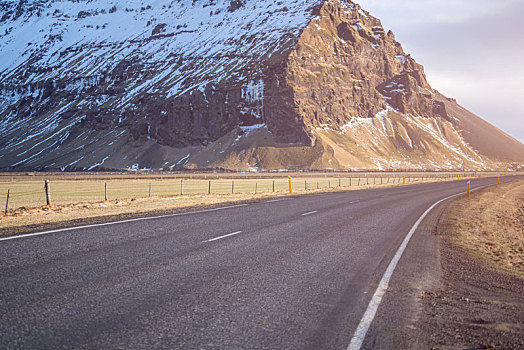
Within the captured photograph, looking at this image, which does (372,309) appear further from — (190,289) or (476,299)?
(190,289)

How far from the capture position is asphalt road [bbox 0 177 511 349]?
4.41 meters

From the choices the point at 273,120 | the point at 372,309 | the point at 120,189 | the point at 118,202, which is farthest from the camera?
the point at 273,120

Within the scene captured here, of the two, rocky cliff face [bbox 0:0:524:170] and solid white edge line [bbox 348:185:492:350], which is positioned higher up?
rocky cliff face [bbox 0:0:524:170]

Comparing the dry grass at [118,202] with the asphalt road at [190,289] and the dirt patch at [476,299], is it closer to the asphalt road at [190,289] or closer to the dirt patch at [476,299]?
the asphalt road at [190,289]

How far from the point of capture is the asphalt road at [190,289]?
4.41 m

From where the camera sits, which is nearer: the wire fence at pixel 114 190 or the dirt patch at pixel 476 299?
the dirt patch at pixel 476 299

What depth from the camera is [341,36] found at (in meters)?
192

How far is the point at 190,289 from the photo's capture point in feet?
19.9

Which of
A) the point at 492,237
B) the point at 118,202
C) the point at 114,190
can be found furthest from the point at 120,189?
the point at 492,237

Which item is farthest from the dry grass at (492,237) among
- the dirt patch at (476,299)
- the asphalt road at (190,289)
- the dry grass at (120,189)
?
the dry grass at (120,189)

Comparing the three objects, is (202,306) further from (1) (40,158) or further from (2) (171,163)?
(1) (40,158)

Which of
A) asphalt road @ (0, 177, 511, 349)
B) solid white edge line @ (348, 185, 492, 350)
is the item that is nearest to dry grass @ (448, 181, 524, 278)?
asphalt road @ (0, 177, 511, 349)

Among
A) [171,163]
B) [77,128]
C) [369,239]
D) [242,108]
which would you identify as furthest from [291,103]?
[369,239]

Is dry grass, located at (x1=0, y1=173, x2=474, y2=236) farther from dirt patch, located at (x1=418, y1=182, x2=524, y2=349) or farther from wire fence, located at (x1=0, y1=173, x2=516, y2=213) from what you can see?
dirt patch, located at (x1=418, y1=182, x2=524, y2=349)
